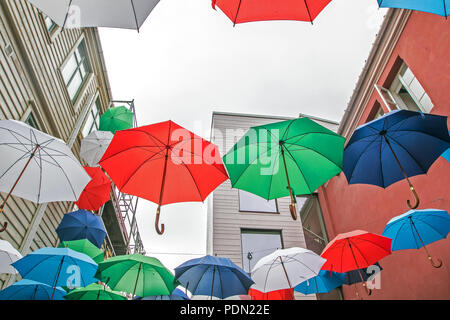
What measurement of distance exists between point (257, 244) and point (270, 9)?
30.9 feet

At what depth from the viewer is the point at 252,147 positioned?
4.64 m

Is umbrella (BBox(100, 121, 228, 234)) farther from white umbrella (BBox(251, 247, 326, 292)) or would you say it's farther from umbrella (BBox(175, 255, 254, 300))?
white umbrella (BBox(251, 247, 326, 292))

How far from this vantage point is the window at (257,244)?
10523mm

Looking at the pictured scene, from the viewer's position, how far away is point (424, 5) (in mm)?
3141

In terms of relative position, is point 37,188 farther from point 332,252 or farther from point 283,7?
point 332,252

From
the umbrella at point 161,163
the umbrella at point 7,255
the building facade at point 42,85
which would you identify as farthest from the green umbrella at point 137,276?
the building facade at point 42,85

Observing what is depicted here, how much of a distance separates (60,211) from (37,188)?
4.55 metres

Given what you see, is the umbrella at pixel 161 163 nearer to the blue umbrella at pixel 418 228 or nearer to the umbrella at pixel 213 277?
the umbrella at pixel 213 277

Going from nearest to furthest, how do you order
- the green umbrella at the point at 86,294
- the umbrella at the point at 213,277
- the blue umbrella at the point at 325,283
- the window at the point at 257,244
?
the green umbrella at the point at 86,294 < the umbrella at the point at 213,277 < the blue umbrella at the point at 325,283 < the window at the point at 257,244

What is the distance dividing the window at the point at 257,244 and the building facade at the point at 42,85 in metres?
6.61

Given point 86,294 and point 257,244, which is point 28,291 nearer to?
point 86,294

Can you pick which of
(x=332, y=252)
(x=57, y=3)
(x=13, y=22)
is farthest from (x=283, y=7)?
(x=13, y=22)

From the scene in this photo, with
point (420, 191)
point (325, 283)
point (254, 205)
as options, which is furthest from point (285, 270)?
point (254, 205)

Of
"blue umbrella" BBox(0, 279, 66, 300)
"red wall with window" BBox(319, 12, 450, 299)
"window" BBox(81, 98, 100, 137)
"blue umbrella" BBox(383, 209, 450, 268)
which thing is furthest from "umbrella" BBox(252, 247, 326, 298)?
"window" BBox(81, 98, 100, 137)
